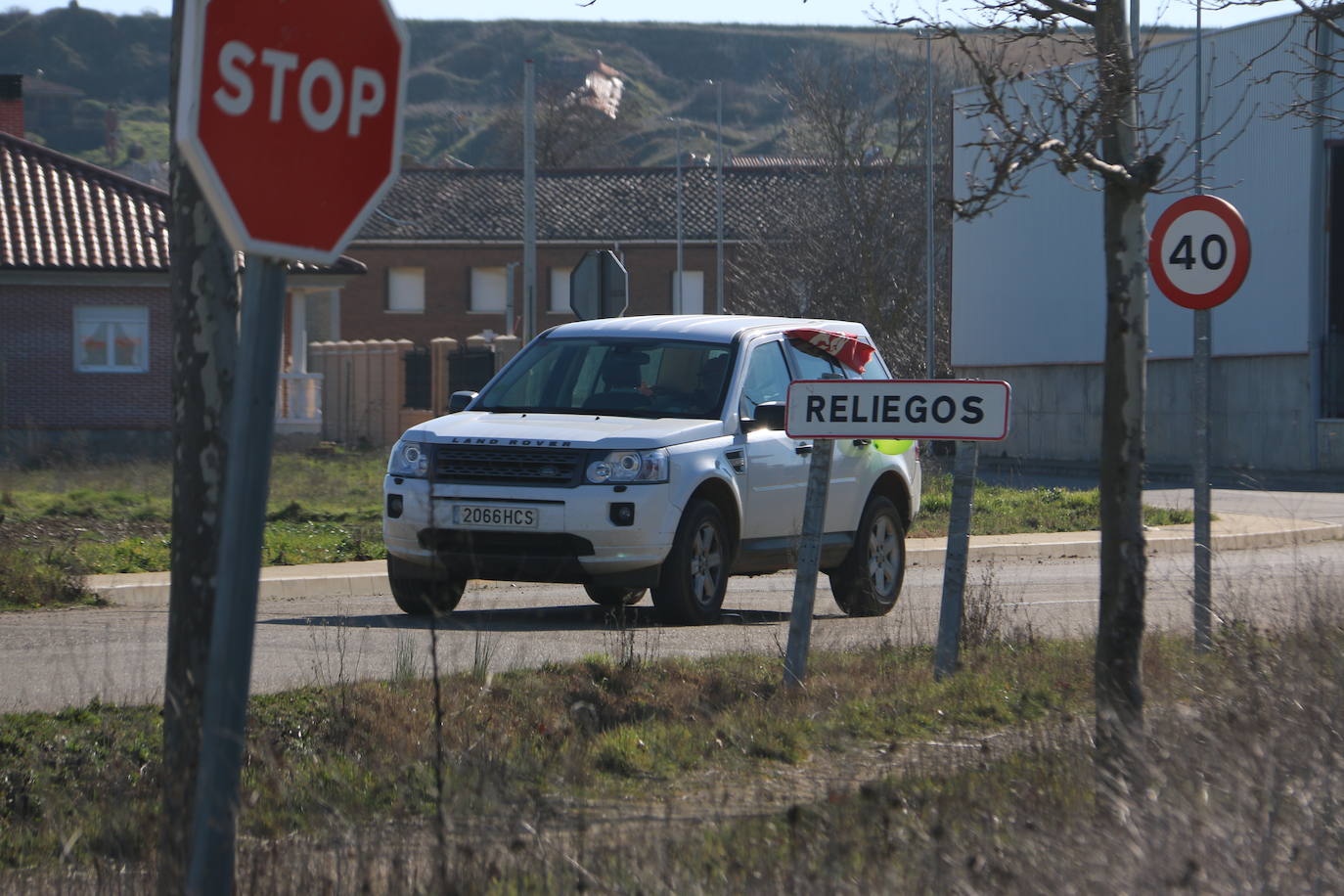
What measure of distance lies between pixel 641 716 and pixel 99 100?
549ft

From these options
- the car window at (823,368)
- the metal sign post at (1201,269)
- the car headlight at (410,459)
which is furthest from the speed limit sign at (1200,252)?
the car headlight at (410,459)

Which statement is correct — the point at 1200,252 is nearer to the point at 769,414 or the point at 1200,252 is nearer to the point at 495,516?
the point at 769,414

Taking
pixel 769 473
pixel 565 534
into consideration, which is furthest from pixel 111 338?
pixel 565 534

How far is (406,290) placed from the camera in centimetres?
6988

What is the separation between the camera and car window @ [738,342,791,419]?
11984mm

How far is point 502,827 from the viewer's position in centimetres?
476

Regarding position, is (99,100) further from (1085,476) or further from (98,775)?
(98,775)

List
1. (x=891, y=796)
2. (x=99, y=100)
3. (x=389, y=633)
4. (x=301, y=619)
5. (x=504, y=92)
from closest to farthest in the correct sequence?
(x=891, y=796)
(x=389, y=633)
(x=301, y=619)
(x=99, y=100)
(x=504, y=92)

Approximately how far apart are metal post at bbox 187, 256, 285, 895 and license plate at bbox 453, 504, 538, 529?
7365 mm

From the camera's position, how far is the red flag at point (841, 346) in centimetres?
1034

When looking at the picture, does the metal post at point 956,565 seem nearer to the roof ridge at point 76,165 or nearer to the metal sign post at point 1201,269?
the metal sign post at point 1201,269

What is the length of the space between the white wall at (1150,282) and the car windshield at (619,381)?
55.6ft

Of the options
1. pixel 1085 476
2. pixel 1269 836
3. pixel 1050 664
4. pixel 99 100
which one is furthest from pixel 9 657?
pixel 99 100

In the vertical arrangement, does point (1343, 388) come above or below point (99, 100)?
below
